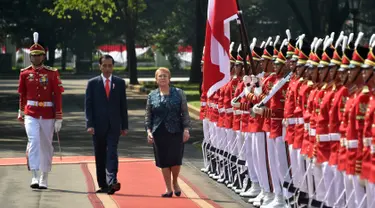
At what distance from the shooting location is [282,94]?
13.6 m

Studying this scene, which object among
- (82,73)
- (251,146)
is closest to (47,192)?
(251,146)

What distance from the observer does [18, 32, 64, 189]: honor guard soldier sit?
631 inches

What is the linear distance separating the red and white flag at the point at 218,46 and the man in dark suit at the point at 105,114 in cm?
147

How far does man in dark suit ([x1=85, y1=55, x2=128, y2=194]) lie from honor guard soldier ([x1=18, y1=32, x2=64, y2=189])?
37.2 inches

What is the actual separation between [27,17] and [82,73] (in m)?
29.2

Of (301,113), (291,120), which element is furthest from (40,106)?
(301,113)

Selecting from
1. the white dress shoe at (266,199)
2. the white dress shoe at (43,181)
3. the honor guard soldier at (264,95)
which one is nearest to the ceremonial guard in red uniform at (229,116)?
the honor guard soldier at (264,95)

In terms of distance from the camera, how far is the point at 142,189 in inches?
614

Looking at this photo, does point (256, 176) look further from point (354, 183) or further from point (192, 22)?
point (192, 22)

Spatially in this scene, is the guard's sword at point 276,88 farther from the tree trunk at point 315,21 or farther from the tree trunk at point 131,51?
the tree trunk at point 131,51

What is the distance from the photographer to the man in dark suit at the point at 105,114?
15.2 meters

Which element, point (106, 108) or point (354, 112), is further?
point (106, 108)

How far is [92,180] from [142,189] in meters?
1.40

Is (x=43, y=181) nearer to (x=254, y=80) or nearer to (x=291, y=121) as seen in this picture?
(x=254, y=80)
